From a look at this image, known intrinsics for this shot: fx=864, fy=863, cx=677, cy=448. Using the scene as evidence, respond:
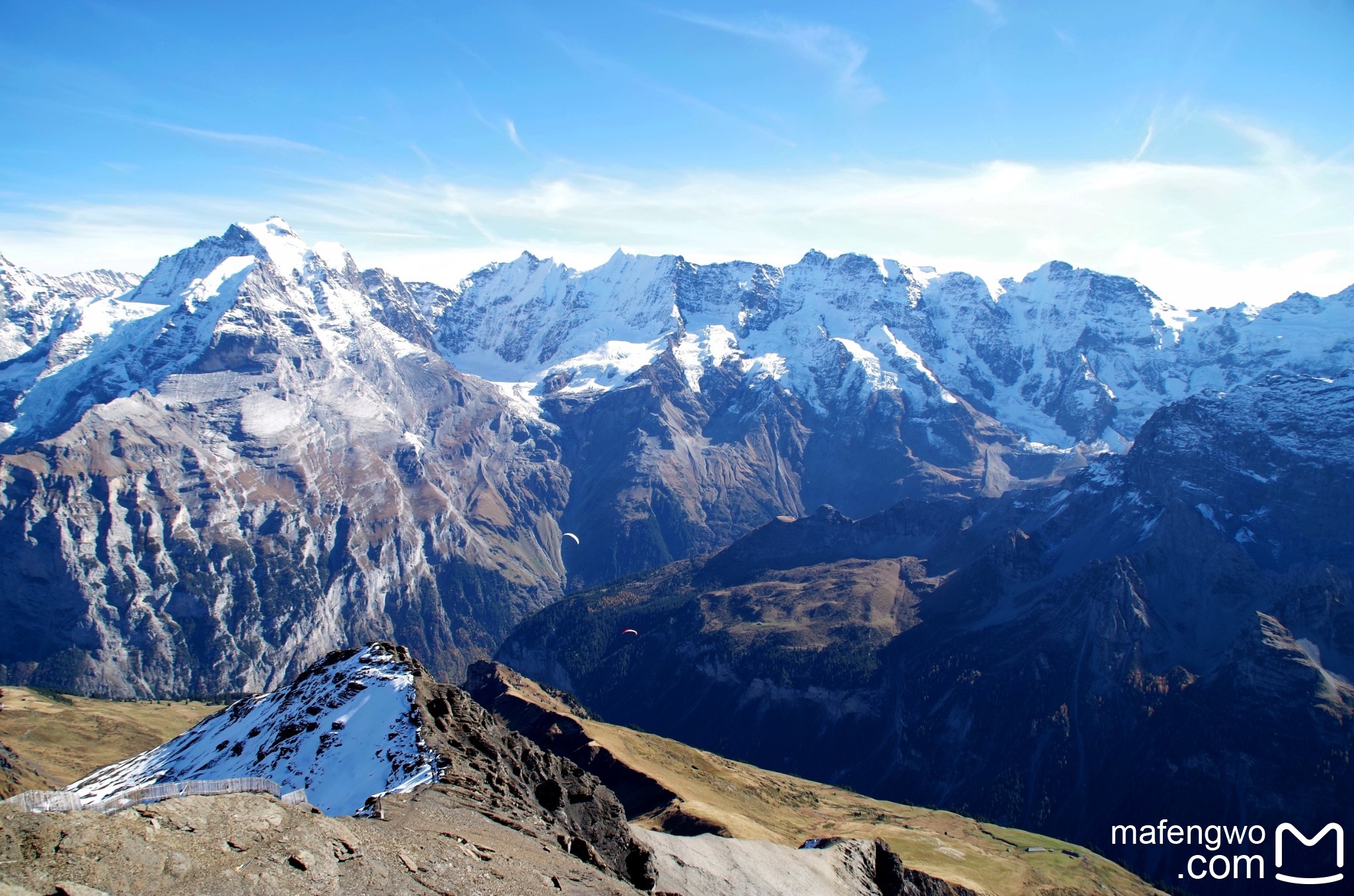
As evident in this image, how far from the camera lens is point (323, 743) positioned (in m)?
75.7

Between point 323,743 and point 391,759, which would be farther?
point 323,743

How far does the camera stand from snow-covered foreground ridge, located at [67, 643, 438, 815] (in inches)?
2766

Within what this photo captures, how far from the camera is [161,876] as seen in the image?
132ft

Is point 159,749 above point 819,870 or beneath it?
above

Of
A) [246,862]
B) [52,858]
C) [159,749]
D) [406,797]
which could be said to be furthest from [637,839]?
[159,749]

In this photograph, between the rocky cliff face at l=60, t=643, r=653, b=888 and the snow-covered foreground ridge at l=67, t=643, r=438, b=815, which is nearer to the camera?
the rocky cliff face at l=60, t=643, r=653, b=888

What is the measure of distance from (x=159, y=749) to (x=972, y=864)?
164376mm

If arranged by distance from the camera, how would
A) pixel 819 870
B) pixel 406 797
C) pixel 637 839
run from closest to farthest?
pixel 406 797, pixel 637 839, pixel 819 870

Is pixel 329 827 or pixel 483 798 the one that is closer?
pixel 329 827

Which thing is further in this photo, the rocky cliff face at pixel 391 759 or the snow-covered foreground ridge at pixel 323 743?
the snow-covered foreground ridge at pixel 323 743

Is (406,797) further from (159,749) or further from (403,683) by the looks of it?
(159,749)

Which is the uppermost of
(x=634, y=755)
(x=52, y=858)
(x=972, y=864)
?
(x=52, y=858)

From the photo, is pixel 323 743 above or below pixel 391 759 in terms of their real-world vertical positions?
below

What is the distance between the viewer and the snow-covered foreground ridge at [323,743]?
7025 centimetres
